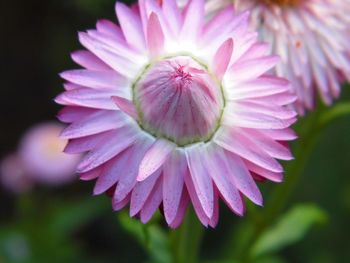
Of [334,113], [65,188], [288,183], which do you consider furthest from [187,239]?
[65,188]

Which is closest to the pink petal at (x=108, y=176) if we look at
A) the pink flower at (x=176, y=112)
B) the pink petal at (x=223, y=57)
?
the pink flower at (x=176, y=112)

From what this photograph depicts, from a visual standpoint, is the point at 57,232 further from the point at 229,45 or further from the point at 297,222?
the point at 229,45

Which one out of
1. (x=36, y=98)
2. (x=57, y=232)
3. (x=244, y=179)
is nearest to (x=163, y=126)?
(x=244, y=179)

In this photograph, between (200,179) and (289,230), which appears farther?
(289,230)

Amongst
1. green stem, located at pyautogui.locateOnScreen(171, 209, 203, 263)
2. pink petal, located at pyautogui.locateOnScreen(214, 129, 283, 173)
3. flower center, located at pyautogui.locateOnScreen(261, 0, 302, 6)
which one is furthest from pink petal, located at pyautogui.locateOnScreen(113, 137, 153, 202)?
flower center, located at pyautogui.locateOnScreen(261, 0, 302, 6)

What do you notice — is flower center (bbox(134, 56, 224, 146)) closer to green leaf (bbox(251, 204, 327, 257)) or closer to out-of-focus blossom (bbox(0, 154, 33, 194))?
green leaf (bbox(251, 204, 327, 257))

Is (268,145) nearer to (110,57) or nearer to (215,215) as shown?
(215,215)

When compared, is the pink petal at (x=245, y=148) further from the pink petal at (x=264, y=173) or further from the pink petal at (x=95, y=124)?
the pink petal at (x=95, y=124)
